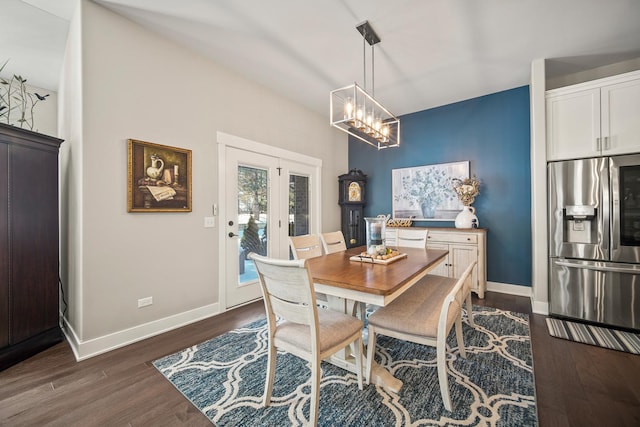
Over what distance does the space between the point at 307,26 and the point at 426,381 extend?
10.0ft

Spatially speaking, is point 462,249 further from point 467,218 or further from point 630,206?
point 630,206

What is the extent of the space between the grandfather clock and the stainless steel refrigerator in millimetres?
2662

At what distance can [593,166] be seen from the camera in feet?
8.91

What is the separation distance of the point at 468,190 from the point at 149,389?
4.15 meters

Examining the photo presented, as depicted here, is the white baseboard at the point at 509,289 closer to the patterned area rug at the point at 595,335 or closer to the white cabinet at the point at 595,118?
the patterned area rug at the point at 595,335

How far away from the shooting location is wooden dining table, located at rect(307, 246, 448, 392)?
1477 mm

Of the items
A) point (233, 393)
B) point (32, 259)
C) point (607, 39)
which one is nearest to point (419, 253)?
point (233, 393)

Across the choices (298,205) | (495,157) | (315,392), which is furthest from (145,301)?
(495,157)

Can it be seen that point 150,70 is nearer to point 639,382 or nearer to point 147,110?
point 147,110

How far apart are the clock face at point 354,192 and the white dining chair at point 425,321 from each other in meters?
2.91

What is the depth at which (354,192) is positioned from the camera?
4.91 meters

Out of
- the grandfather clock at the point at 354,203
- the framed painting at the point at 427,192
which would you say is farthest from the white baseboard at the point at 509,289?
the grandfather clock at the point at 354,203

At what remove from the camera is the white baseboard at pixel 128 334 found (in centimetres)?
215

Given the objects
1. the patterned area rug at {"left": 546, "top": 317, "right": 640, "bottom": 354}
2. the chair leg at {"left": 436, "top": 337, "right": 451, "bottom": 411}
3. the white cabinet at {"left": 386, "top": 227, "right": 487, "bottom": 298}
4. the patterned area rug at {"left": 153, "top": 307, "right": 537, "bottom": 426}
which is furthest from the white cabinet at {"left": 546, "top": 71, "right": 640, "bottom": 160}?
the chair leg at {"left": 436, "top": 337, "right": 451, "bottom": 411}
